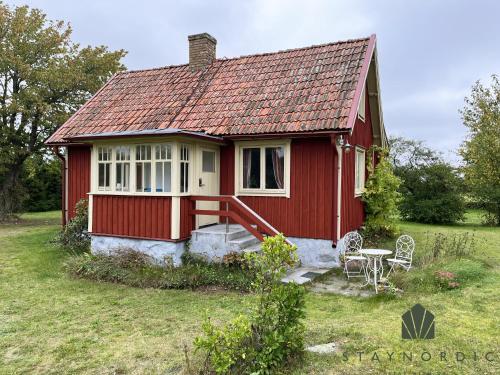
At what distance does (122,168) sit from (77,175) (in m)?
4.09

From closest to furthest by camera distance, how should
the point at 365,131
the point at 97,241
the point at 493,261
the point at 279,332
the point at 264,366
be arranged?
1. the point at 264,366
2. the point at 279,332
3. the point at 493,261
4. the point at 97,241
5. the point at 365,131

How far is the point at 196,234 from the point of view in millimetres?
9359

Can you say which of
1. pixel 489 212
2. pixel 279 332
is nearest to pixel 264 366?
pixel 279 332

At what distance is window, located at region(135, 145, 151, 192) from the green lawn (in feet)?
8.33

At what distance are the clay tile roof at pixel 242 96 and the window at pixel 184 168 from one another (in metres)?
1.15

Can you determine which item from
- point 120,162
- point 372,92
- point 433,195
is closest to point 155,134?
point 120,162

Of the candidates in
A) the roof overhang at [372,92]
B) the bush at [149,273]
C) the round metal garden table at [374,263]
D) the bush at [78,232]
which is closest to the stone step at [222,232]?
the bush at [149,273]

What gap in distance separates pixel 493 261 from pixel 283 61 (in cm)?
802

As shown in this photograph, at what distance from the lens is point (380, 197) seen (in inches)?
488

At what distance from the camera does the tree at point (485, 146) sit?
1961 cm

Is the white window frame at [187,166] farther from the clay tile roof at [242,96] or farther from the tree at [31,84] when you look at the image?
the tree at [31,84]

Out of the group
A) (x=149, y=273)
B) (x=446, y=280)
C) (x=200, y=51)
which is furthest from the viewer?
(x=200, y=51)

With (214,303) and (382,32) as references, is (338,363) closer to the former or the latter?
(214,303)

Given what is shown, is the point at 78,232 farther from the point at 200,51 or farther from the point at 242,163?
the point at 200,51
